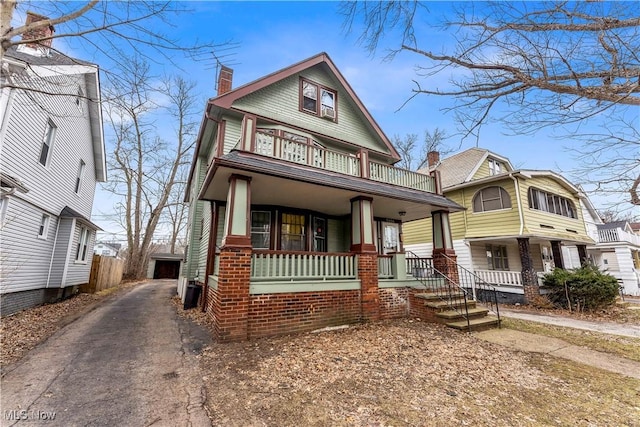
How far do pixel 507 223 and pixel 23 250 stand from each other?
19.4 metres

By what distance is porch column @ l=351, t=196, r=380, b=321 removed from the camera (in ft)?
25.4

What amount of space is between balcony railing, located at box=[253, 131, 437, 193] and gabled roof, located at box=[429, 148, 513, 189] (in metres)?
6.79

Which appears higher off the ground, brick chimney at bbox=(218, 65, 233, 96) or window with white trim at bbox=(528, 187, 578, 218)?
brick chimney at bbox=(218, 65, 233, 96)

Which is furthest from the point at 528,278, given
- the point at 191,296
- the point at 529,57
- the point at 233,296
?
the point at 191,296

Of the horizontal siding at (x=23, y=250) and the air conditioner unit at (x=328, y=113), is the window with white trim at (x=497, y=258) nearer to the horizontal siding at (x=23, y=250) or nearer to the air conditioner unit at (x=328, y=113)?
the air conditioner unit at (x=328, y=113)

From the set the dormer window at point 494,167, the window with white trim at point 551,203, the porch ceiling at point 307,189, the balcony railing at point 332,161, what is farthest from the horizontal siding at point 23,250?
the dormer window at point 494,167

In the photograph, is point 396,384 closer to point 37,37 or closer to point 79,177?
point 37,37

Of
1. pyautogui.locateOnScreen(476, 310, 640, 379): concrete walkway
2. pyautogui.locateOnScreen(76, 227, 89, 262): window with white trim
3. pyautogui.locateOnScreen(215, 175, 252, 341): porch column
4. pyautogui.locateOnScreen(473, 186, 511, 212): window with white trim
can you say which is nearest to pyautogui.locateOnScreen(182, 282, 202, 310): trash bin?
pyautogui.locateOnScreen(215, 175, 252, 341): porch column

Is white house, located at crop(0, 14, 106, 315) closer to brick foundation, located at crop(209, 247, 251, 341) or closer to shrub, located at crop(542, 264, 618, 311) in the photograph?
brick foundation, located at crop(209, 247, 251, 341)

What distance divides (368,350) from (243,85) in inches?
344

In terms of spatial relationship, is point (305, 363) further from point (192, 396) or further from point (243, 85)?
point (243, 85)

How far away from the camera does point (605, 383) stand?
4.31 m

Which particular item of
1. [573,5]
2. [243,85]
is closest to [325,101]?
[243,85]

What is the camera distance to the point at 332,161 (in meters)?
8.53
